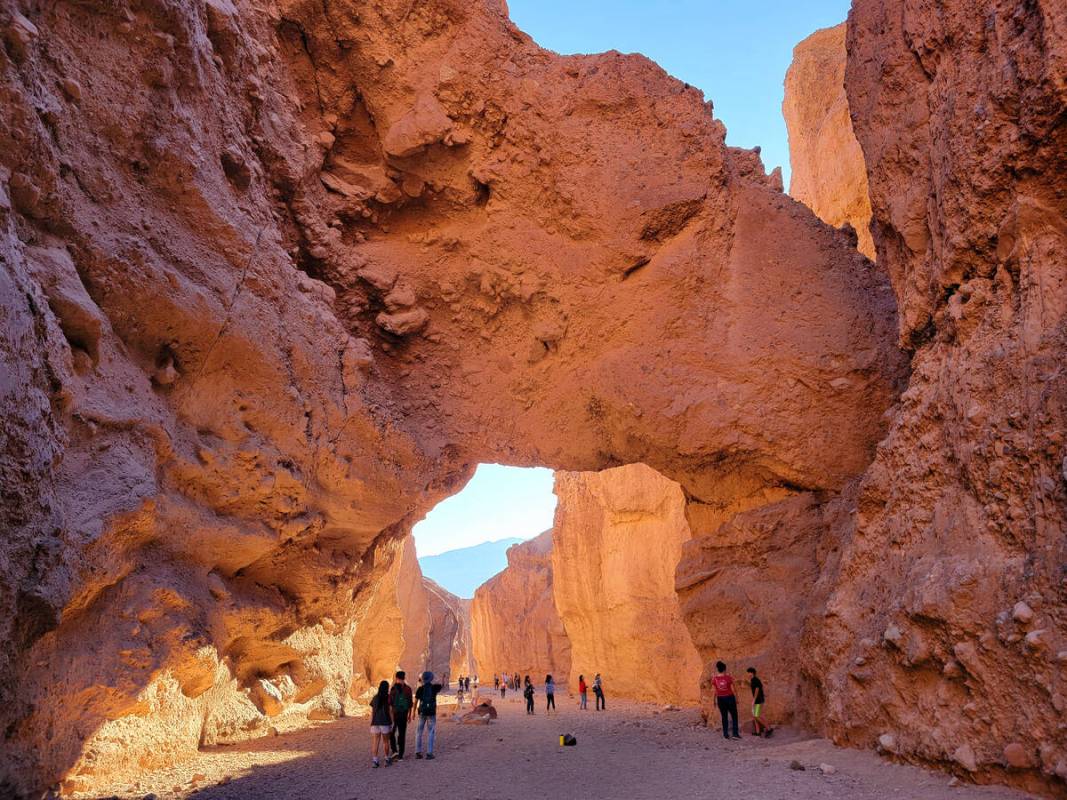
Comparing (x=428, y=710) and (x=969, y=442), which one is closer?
(x=969, y=442)

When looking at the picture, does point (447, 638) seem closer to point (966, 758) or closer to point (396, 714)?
point (396, 714)

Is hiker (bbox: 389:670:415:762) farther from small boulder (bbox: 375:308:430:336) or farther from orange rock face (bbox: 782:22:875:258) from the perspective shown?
orange rock face (bbox: 782:22:875:258)

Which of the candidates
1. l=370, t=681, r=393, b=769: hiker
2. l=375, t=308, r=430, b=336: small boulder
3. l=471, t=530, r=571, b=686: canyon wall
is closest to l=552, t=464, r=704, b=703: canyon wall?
l=471, t=530, r=571, b=686: canyon wall

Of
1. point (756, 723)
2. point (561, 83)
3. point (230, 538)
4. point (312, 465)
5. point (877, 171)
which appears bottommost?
point (756, 723)

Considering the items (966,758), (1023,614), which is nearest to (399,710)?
(966,758)

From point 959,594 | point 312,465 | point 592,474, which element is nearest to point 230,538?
point 312,465

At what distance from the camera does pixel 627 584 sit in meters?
19.9

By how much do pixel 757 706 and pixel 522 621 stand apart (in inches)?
1009

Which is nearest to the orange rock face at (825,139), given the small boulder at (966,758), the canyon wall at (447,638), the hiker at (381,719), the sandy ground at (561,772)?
the sandy ground at (561,772)

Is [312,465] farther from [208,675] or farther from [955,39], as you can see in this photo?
[955,39]

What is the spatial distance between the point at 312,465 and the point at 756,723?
19.4 ft

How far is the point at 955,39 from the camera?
660cm

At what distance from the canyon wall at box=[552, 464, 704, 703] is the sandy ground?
26.7 ft

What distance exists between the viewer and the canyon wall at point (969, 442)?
489cm
